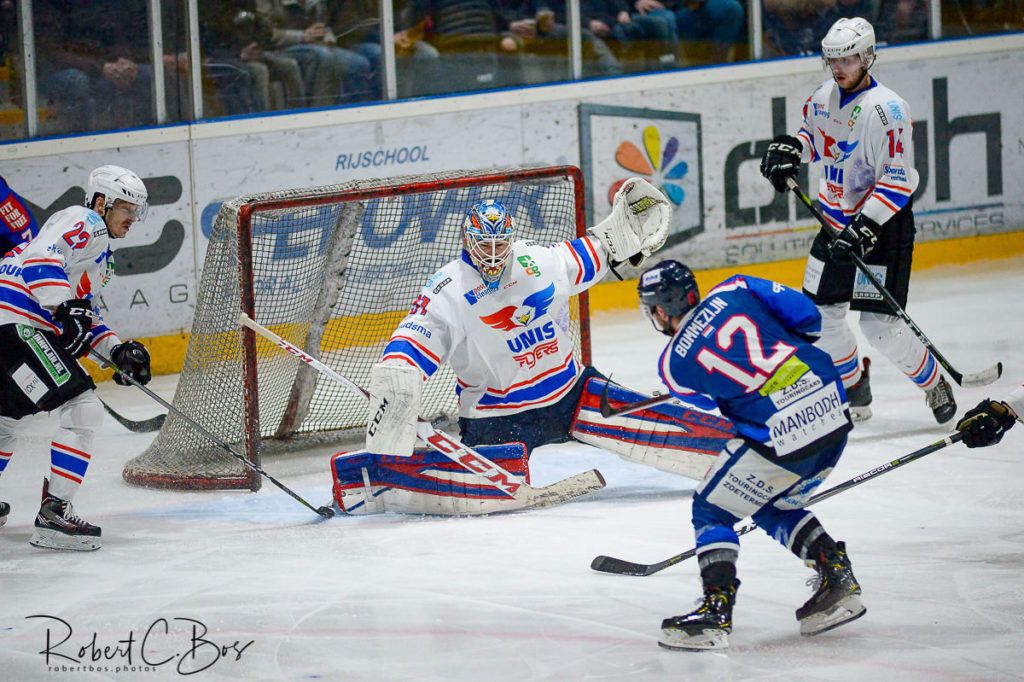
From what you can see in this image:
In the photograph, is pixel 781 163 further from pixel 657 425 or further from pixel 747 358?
pixel 747 358

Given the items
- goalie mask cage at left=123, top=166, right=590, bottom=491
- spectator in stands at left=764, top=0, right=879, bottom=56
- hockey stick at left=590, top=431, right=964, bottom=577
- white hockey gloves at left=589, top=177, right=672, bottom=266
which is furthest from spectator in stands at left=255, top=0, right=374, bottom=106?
hockey stick at left=590, top=431, right=964, bottom=577

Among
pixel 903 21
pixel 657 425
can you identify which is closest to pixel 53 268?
pixel 657 425

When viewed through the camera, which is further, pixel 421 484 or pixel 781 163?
pixel 781 163

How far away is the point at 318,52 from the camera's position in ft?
23.8

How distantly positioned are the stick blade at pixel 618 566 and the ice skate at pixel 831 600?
0.58m

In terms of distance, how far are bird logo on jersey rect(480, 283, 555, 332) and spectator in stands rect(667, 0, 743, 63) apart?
375cm

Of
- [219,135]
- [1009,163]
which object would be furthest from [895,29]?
[219,135]

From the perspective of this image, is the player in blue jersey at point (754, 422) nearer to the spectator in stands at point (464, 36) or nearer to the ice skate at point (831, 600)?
the ice skate at point (831, 600)

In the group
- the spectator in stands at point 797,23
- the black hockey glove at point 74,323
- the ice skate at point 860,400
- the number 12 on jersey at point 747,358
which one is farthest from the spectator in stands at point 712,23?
the number 12 on jersey at point 747,358

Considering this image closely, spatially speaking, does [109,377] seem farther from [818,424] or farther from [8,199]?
[818,424]

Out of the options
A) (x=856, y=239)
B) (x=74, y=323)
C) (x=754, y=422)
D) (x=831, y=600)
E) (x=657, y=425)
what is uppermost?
(x=856, y=239)

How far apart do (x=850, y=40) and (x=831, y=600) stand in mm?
2448

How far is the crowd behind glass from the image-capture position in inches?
265

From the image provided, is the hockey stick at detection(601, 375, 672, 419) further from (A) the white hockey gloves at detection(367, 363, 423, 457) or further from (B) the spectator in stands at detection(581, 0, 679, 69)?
(B) the spectator in stands at detection(581, 0, 679, 69)
